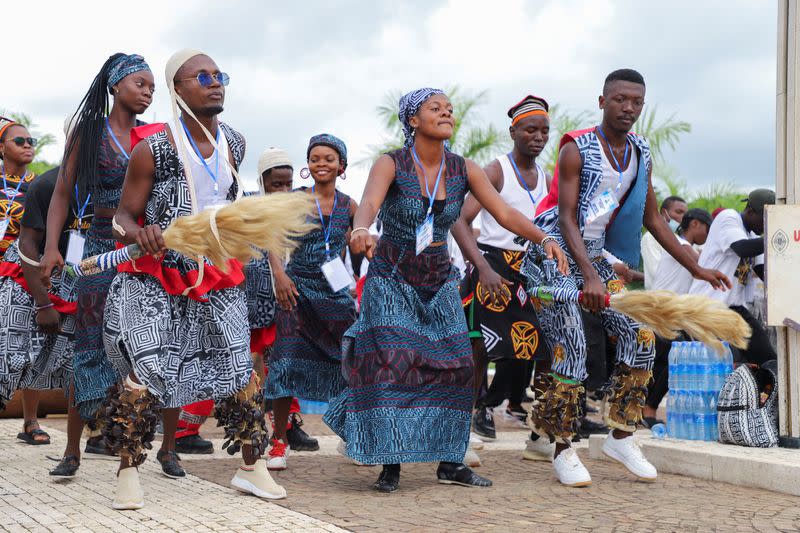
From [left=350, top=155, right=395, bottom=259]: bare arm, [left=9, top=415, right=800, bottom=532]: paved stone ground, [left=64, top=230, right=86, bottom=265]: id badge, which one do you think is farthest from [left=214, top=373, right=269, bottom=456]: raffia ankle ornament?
[left=64, top=230, right=86, bottom=265]: id badge

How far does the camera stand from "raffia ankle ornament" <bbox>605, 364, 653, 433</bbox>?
266 inches

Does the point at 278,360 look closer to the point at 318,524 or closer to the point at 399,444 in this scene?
the point at 399,444

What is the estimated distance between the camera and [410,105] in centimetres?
677

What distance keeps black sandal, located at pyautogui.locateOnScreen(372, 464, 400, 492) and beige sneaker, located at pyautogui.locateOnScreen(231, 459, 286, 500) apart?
610 millimetres

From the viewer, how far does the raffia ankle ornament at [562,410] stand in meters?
6.67

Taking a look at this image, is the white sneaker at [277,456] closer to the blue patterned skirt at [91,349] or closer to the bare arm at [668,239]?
the blue patterned skirt at [91,349]

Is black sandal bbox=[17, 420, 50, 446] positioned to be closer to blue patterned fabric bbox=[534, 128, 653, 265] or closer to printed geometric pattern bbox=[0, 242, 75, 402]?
printed geometric pattern bbox=[0, 242, 75, 402]

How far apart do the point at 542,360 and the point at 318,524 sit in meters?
3.79

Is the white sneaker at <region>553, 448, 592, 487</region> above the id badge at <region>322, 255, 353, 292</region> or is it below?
below

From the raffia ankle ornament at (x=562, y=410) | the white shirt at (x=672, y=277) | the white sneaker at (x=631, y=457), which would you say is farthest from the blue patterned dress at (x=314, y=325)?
the white shirt at (x=672, y=277)

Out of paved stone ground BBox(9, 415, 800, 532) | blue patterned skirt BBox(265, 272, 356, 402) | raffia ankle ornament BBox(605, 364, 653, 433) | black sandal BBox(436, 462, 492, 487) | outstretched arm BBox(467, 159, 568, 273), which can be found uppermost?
outstretched arm BBox(467, 159, 568, 273)

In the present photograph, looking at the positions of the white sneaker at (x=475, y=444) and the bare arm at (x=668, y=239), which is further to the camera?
the white sneaker at (x=475, y=444)

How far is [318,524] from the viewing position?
5.11m

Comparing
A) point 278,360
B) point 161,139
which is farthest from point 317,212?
point 161,139
